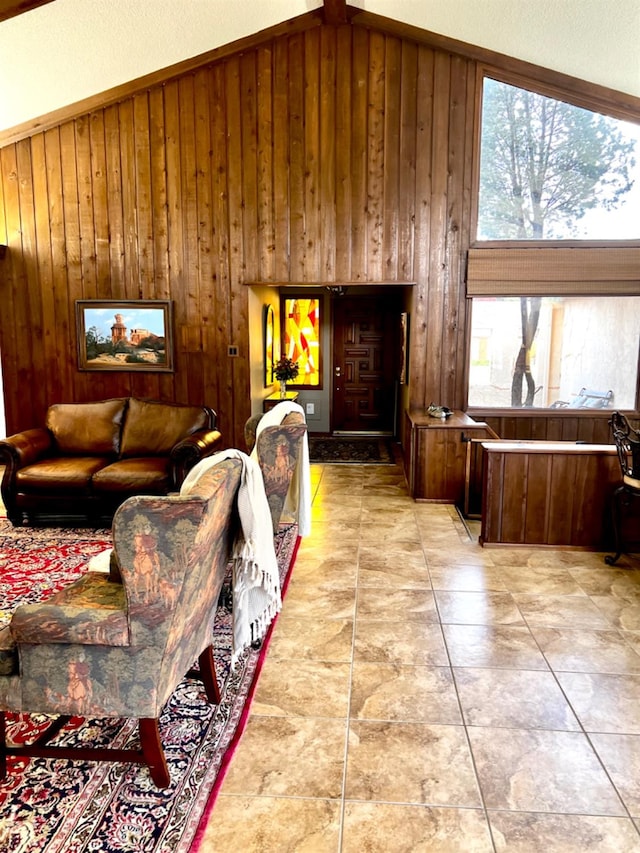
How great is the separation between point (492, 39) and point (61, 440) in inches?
223

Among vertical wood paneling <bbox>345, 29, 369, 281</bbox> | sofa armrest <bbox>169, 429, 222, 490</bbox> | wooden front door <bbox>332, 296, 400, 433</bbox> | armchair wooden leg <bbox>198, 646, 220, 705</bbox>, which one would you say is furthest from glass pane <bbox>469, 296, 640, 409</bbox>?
armchair wooden leg <bbox>198, 646, 220, 705</bbox>

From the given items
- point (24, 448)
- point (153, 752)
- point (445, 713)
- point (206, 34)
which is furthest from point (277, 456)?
point (206, 34)

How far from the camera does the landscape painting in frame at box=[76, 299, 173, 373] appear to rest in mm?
6848

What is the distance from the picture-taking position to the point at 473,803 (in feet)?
6.75

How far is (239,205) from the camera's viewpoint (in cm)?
659

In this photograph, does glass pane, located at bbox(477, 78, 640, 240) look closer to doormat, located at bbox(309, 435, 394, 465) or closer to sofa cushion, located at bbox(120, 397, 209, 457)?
doormat, located at bbox(309, 435, 394, 465)

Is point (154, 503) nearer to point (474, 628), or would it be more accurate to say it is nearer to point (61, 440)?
point (474, 628)

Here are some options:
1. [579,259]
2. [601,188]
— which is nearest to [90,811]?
[579,259]

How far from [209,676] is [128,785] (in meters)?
0.55

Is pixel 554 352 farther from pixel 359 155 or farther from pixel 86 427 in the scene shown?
pixel 86 427

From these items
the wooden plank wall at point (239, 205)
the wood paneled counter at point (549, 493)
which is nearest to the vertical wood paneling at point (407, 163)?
the wooden plank wall at point (239, 205)

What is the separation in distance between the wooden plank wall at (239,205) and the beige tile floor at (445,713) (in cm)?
324

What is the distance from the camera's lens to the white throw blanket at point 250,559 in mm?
2455

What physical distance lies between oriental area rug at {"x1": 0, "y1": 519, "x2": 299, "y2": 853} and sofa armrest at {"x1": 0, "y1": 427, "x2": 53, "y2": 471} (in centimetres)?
285
